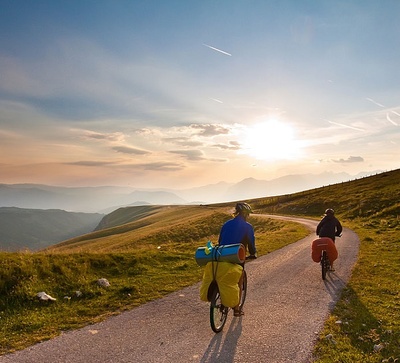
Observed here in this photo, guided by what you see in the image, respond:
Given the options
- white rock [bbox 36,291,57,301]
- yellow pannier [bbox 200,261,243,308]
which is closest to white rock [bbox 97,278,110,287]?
white rock [bbox 36,291,57,301]

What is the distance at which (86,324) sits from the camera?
31.2 feet

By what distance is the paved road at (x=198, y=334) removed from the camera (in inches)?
294

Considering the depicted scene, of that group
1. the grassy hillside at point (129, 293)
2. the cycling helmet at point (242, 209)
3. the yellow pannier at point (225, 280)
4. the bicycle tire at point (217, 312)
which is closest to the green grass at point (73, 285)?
the grassy hillside at point (129, 293)

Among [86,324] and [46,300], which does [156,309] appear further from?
[46,300]

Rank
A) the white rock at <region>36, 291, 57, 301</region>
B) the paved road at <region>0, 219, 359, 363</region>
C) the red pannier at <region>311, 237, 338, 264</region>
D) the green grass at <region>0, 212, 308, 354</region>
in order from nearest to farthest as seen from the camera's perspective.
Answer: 1. the paved road at <region>0, 219, 359, 363</region>
2. the green grass at <region>0, 212, 308, 354</region>
3. the white rock at <region>36, 291, 57, 301</region>
4. the red pannier at <region>311, 237, 338, 264</region>

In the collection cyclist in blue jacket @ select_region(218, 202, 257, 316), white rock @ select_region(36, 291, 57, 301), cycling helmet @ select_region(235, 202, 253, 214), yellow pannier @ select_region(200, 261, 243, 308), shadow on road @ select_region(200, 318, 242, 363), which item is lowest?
shadow on road @ select_region(200, 318, 242, 363)

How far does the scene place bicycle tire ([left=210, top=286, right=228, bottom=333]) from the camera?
27.6ft

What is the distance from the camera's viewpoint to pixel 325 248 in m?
15.3

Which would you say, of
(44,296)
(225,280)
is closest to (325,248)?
(225,280)

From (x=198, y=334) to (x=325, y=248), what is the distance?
9155 mm

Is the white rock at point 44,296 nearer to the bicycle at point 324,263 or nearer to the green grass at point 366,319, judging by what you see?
the green grass at point 366,319

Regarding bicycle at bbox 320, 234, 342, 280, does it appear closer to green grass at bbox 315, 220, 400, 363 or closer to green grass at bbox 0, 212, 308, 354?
green grass at bbox 315, 220, 400, 363

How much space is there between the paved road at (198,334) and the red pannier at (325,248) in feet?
5.86

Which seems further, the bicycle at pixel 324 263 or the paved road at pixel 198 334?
the bicycle at pixel 324 263
